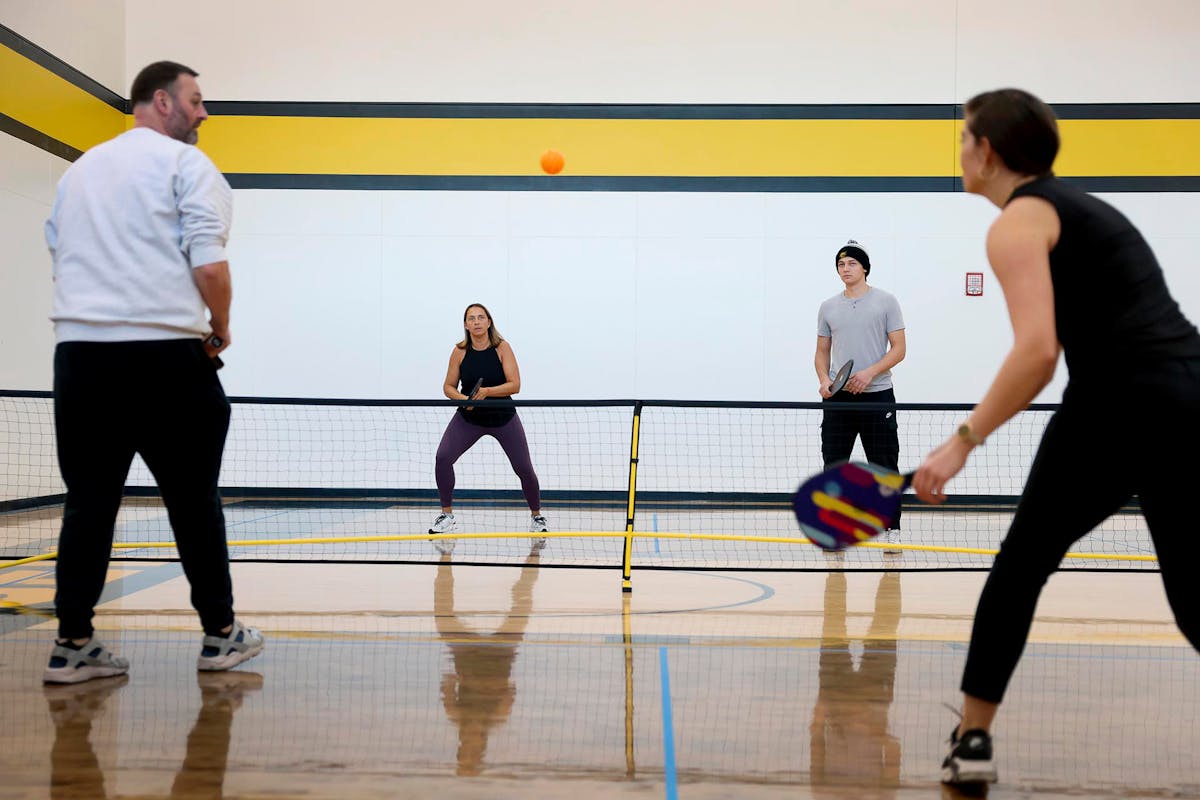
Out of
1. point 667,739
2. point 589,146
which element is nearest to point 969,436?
point 667,739

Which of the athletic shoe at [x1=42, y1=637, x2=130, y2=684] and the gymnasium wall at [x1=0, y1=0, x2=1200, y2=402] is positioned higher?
the gymnasium wall at [x1=0, y1=0, x2=1200, y2=402]

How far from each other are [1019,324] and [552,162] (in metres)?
8.41

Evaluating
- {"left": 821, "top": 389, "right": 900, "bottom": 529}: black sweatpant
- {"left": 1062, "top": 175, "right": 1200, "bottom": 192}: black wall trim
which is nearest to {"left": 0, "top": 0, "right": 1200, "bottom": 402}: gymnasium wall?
{"left": 1062, "top": 175, "right": 1200, "bottom": 192}: black wall trim

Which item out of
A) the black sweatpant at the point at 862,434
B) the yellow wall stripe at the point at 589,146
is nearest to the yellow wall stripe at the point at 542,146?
the yellow wall stripe at the point at 589,146

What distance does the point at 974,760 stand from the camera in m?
2.58

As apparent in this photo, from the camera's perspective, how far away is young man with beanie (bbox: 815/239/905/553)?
696 cm

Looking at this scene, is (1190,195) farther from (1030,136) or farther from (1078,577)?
(1030,136)

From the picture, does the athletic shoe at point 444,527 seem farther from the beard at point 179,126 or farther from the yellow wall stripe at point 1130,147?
the yellow wall stripe at point 1130,147

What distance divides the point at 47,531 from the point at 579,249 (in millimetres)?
5497

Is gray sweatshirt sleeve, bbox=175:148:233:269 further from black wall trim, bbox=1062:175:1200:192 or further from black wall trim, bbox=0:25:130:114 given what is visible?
black wall trim, bbox=1062:175:1200:192

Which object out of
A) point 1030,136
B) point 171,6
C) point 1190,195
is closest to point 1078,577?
point 1030,136

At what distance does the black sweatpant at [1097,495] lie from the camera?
2238 mm

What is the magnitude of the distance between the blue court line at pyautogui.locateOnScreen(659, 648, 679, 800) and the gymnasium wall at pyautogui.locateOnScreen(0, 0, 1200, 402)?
7509 mm

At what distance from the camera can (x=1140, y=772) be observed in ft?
9.02
